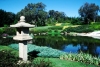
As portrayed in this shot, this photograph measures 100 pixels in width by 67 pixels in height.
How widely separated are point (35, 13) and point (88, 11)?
16.6 meters

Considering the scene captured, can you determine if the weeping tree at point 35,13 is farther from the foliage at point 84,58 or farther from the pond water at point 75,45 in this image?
the foliage at point 84,58

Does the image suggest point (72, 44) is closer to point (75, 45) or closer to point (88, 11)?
point (75, 45)

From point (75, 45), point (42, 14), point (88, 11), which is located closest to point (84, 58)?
point (75, 45)

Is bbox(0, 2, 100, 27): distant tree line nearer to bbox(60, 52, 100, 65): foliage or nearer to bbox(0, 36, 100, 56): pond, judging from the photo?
bbox(0, 36, 100, 56): pond

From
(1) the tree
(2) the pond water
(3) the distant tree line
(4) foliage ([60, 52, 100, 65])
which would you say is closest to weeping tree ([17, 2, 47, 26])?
(3) the distant tree line

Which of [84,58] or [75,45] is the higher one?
[84,58]

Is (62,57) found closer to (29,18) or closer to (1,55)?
(1,55)

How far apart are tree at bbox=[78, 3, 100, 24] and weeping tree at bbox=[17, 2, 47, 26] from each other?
1202 cm

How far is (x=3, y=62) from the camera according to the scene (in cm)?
565

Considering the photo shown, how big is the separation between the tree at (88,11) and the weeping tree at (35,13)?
39.4 feet

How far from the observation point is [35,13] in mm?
50719

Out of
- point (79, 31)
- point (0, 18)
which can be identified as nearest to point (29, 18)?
point (0, 18)

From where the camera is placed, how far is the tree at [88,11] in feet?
171

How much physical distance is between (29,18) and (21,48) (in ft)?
146
